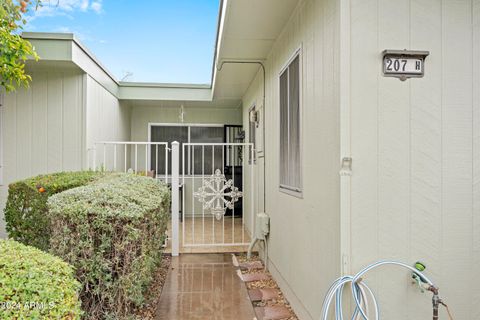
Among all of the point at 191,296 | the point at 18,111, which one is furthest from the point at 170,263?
the point at 18,111

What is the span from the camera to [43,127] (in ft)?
15.8

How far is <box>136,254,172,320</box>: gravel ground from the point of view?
295 cm

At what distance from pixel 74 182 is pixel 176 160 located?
1.60m

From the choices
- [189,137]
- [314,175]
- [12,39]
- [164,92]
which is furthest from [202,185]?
[314,175]

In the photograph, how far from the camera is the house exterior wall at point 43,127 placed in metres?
4.77

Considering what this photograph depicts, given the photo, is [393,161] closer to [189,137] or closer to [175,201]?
[175,201]

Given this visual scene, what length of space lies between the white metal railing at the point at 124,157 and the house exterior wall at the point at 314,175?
94.6 inches

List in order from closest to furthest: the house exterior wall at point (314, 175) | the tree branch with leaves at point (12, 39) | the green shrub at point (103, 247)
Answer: the house exterior wall at point (314, 175) < the green shrub at point (103, 247) < the tree branch with leaves at point (12, 39)

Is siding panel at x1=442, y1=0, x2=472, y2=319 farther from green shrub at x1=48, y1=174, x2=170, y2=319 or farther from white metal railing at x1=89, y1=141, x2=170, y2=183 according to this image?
white metal railing at x1=89, y1=141, x2=170, y2=183

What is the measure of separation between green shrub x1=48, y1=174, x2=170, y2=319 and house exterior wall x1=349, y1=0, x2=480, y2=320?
5.02 feet

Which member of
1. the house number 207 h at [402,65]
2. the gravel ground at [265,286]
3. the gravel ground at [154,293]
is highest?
the house number 207 h at [402,65]

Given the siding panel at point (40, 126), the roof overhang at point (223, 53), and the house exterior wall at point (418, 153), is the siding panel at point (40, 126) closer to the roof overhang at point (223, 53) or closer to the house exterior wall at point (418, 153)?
the roof overhang at point (223, 53)

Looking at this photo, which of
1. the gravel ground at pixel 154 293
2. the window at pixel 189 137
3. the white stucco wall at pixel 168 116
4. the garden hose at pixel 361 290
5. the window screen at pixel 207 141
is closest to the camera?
the garden hose at pixel 361 290

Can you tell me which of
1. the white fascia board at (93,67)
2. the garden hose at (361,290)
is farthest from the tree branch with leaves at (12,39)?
the garden hose at (361,290)
